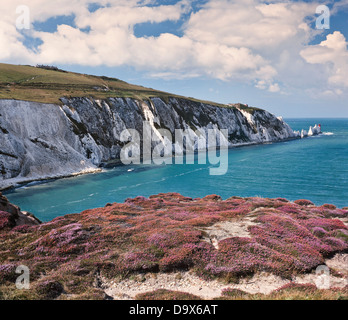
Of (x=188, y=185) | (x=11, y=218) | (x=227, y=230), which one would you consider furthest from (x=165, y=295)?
(x=188, y=185)

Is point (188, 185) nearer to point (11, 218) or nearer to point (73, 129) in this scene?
point (11, 218)

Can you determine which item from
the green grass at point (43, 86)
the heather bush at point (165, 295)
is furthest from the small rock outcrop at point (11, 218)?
the green grass at point (43, 86)

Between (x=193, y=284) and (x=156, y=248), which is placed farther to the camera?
(x=156, y=248)

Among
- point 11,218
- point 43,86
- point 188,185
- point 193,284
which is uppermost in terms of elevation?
point 43,86

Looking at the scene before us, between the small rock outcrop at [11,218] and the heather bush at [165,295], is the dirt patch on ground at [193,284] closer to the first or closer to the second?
the heather bush at [165,295]

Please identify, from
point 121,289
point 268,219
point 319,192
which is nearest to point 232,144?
point 319,192

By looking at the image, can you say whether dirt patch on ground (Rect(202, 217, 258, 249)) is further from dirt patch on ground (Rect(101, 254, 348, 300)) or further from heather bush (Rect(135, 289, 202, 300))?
heather bush (Rect(135, 289, 202, 300))
